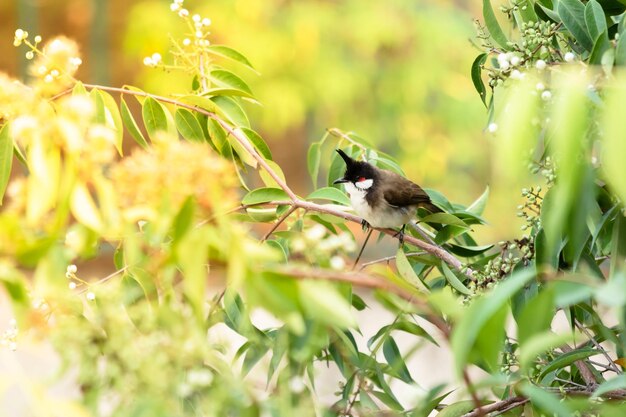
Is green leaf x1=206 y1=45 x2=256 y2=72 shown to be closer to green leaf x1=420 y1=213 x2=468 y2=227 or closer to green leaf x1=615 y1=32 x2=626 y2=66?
green leaf x1=420 y1=213 x2=468 y2=227

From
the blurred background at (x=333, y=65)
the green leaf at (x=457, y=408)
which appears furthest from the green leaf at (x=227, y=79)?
the blurred background at (x=333, y=65)

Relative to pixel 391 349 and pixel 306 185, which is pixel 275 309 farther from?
pixel 306 185

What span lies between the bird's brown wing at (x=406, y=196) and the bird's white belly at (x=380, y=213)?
14 mm

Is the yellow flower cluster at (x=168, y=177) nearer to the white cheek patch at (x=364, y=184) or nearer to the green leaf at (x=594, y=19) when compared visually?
the green leaf at (x=594, y=19)

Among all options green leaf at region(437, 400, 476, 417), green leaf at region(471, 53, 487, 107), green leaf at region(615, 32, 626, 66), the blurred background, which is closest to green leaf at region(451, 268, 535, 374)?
green leaf at region(615, 32, 626, 66)

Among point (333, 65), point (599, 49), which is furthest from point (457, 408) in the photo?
point (333, 65)

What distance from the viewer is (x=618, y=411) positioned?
66cm

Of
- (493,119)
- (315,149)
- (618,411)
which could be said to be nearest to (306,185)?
(315,149)

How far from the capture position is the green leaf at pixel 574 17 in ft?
3.27

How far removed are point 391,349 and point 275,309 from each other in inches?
28.9

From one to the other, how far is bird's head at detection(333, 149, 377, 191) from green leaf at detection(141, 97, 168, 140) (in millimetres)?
534

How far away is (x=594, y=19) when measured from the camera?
0.96 metres

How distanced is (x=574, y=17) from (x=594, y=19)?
39mm

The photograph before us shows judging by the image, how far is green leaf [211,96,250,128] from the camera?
1.24 m
